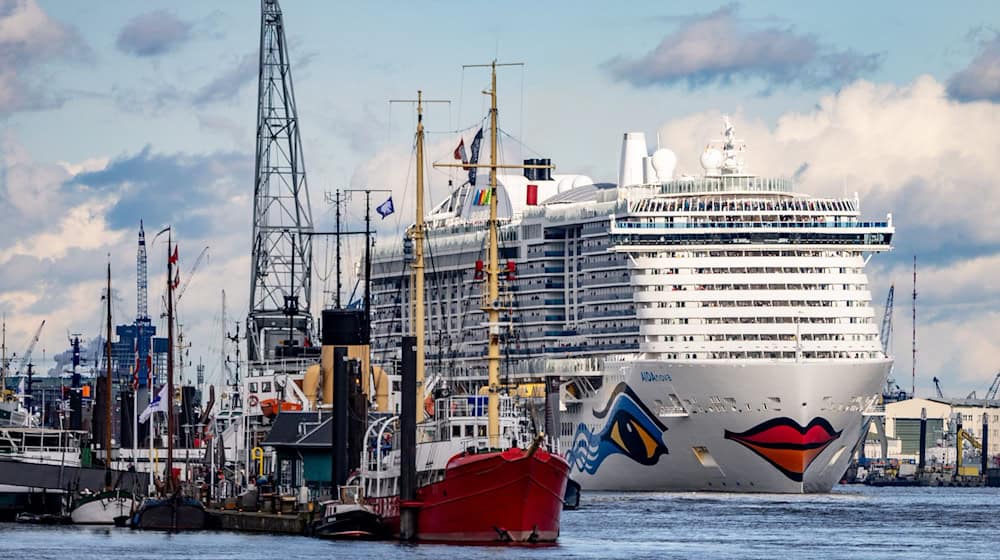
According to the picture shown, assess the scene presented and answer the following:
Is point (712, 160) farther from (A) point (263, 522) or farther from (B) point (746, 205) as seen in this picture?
(A) point (263, 522)

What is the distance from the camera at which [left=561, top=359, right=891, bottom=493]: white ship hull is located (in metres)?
118

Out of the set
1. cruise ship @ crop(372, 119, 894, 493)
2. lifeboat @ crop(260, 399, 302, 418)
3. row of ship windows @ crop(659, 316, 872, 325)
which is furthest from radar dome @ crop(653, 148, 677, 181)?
lifeboat @ crop(260, 399, 302, 418)

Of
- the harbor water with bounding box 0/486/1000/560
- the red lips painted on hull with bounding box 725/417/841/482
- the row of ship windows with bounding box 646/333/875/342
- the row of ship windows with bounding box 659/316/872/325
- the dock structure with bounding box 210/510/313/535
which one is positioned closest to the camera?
the harbor water with bounding box 0/486/1000/560

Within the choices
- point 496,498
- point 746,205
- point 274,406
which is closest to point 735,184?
point 746,205

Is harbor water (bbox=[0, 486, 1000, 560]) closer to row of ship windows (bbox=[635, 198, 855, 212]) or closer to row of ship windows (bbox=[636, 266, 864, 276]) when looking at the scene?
row of ship windows (bbox=[636, 266, 864, 276])

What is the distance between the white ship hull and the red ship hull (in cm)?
4368

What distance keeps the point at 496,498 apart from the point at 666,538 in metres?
13.1

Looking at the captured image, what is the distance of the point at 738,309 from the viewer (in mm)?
123188

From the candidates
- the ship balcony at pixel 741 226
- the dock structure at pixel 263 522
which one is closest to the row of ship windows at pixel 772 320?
the ship balcony at pixel 741 226

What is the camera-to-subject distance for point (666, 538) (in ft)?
281

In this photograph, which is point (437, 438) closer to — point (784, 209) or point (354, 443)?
point (354, 443)

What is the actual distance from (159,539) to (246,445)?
18.0m

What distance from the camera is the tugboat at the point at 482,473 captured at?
73.8m

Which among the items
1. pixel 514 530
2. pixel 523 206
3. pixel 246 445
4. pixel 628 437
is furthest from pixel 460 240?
pixel 514 530
